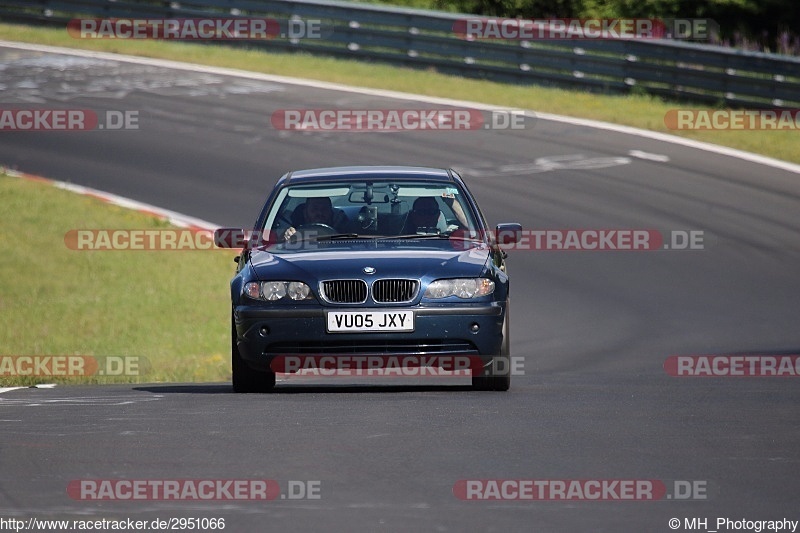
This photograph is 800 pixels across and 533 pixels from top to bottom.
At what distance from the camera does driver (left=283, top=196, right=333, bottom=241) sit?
1116cm

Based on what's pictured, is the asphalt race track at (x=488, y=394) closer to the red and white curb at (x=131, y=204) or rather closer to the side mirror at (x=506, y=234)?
the red and white curb at (x=131, y=204)

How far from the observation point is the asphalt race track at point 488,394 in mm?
6582

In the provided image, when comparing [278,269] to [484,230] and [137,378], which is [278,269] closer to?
[484,230]

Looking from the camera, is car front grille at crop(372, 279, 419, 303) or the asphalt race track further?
car front grille at crop(372, 279, 419, 303)

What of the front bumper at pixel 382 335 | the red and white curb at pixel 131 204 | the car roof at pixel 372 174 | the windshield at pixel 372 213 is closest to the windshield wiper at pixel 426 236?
the windshield at pixel 372 213

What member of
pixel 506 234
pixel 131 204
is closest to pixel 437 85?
pixel 131 204

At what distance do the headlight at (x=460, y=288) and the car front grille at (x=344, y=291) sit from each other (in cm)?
42

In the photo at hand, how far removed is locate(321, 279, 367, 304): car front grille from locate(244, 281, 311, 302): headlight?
0.12 metres

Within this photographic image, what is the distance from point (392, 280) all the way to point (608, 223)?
1063 cm

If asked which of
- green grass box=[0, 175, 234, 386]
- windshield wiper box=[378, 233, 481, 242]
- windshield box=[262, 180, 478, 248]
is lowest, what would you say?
green grass box=[0, 175, 234, 386]

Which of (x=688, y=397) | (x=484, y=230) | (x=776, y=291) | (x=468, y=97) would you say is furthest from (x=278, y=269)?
(x=468, y=97)

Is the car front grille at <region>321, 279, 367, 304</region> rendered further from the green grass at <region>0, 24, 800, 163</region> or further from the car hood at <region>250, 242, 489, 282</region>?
the green grass at <region>0, 24, 800, 163</region>

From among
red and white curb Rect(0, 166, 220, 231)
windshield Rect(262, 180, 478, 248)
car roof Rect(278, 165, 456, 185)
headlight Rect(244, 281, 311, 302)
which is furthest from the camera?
red and white curb Rect(0, 166, 220, 231)

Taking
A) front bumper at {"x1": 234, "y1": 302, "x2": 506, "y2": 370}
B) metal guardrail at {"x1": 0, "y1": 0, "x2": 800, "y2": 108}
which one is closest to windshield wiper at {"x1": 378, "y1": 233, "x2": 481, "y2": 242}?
front bumper at {"x1": 234, "y1": 302, "x2": 506, "y2": 370}
